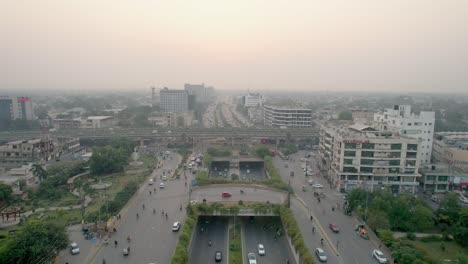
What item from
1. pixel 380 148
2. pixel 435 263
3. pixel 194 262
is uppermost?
pixel 380 148

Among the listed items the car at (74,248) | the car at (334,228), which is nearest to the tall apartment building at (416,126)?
the car at (334,228)

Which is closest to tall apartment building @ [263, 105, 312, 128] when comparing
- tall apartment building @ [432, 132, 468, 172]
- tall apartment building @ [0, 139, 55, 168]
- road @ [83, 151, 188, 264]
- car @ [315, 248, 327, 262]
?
tall apartment building @ [432, 132, 468, 172]

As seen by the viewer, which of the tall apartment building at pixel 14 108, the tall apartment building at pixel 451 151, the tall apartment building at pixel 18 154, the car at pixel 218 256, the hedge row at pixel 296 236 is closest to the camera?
the hedge row at pixel 296 236

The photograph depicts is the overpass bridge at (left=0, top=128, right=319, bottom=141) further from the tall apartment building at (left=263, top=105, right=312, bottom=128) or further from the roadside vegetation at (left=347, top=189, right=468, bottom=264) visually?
the roadside vegetation at (left=347, top=189, right=468, bottom=264)

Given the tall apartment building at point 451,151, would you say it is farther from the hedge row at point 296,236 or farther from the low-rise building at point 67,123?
the low-rise building at point 67,123

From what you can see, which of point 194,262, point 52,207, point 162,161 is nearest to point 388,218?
point 194,262

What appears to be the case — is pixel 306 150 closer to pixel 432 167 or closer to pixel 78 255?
pixel 432 167
